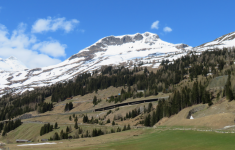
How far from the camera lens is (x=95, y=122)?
115 m

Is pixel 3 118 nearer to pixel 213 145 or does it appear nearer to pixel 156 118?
pixel 156 118

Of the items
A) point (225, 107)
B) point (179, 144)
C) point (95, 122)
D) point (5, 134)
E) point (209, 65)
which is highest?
point (209, 65)

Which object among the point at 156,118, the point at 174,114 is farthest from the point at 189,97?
the point at 156,118

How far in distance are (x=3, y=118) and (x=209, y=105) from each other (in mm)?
193178

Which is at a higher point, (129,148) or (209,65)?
(209,65)

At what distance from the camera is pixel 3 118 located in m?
194

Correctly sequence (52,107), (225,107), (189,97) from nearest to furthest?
(225,107), (189,97), (52,107)

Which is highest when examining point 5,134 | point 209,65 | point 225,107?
point 209,65

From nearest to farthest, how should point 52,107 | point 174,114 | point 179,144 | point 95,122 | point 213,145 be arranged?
1. point 213,145
2. point 179,144
3. point 174,114
4. point 95,122
5. point 52,107

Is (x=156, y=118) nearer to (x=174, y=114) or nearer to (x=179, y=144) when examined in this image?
(x=174, y=114)

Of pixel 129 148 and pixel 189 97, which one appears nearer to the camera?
pixel 129 148

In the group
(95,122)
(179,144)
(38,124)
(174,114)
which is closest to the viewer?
(179,144)

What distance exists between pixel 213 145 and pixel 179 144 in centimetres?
640

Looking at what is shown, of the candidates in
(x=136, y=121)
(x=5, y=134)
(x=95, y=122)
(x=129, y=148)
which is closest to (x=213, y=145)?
(x=129, y=148)
